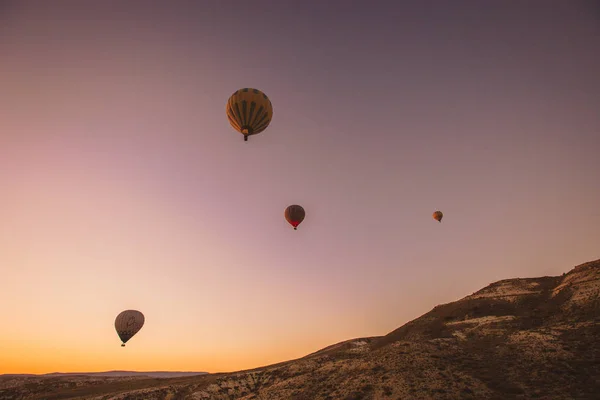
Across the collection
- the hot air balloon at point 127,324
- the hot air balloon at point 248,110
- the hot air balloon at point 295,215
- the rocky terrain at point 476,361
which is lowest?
the rocky terrain at point 476,361

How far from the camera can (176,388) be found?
36.2 metres

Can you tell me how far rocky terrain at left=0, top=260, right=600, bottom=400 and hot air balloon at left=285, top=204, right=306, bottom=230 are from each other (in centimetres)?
1879

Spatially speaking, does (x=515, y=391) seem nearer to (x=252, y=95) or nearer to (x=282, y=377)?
(x=282, y=377)

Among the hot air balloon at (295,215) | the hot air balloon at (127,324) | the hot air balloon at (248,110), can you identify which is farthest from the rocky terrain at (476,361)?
the hot air balloon at (248,110)

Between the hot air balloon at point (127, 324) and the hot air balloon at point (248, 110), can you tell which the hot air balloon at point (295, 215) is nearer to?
the hot air balloon at point (248, 110)

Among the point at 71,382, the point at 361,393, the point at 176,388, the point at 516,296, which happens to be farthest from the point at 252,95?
the point at 71,382

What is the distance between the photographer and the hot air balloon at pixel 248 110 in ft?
110

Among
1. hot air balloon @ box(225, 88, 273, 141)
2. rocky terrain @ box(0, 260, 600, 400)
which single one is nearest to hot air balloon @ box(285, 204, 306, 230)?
hot air balloon @ box(225, 88, 273, 141)

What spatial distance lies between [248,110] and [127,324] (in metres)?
42.7

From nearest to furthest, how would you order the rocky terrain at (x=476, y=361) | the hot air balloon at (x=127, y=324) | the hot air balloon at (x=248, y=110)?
the rocky terrain at (x=476, y=361) → the hot air balloon at (x=248, y=110) → the hot air balloon at (x=127, y=324)

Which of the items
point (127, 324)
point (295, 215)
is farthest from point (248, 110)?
point (127, 324)

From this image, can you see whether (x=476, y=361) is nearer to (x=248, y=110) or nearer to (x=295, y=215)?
(x=295, y=215)

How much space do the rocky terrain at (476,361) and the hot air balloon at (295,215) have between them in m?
18.8

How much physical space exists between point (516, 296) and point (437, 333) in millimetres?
14764
